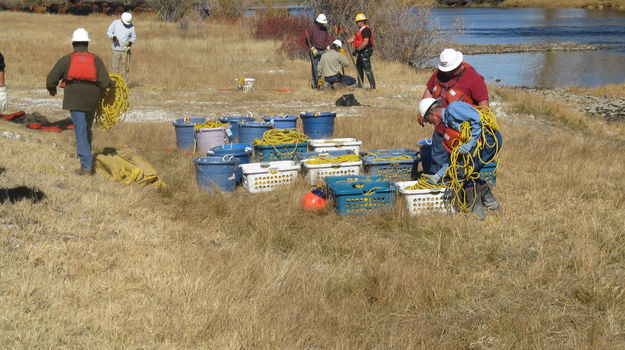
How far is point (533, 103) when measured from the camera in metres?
17.1

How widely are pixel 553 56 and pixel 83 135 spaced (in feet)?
111

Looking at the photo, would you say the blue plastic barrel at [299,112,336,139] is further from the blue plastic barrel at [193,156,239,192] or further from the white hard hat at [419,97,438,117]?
the white hard hat at [419,97,438,117]

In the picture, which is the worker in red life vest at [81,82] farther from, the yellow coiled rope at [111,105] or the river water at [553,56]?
the river water at [553,56]

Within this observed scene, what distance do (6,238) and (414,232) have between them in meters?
3.61

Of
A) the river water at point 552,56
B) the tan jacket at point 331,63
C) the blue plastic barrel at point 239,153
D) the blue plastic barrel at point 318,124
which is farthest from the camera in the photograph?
the river water at point 552,56

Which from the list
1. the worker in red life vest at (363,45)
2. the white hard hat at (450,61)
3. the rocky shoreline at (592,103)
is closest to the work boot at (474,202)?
the white hard hat at (450,61)

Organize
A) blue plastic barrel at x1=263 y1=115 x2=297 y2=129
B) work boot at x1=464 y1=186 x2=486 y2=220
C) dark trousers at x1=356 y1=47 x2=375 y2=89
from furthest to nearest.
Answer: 1. dark trousers at x1=356 y1=47 x2=375 y2=89
2. blue plastic barrel at x1=263 y1=115 x2=297 y2=129
3. work boot at x1=464 y1=186 x2=486 y2=220

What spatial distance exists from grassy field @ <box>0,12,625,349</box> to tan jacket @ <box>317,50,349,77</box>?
20.7ft

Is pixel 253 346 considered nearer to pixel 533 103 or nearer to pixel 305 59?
pixel 533 103

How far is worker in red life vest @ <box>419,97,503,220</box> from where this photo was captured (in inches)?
265

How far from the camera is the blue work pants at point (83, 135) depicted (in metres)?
8.40

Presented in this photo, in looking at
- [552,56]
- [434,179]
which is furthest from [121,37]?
[552,56]

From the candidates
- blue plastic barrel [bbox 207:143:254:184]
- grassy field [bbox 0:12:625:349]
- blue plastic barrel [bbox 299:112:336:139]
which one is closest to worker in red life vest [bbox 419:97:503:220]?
grassy field [bbox 0:12:625:349]

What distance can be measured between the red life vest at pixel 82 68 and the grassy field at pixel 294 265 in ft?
3.97
